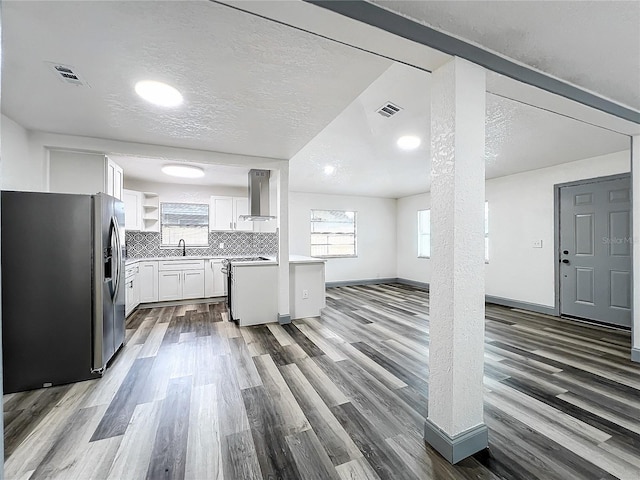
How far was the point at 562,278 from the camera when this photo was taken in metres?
4.64

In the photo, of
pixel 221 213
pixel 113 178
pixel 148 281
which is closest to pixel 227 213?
pixel 221 213

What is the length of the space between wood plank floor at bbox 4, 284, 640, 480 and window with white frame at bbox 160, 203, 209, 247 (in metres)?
2.84

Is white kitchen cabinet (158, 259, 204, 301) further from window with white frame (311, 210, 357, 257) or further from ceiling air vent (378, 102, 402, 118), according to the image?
ceiling air vent (378, 102, 402, 118)

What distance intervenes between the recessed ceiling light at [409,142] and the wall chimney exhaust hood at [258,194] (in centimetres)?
217

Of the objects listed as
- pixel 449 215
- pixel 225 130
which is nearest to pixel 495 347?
pixel 449 215

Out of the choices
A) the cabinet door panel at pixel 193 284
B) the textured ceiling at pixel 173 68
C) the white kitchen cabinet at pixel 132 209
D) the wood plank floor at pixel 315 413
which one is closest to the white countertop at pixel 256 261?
the cabinet door panel at pixel 193 284

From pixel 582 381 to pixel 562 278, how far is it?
2.64 m

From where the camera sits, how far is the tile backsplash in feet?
18.8

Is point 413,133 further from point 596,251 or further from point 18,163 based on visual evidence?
point 18,163

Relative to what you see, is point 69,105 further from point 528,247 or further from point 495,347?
point 528,247

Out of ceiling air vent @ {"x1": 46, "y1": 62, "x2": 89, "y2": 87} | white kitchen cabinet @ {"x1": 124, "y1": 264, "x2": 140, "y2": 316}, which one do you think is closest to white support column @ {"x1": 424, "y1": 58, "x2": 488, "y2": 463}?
ceiling air vent @ {"x1": 46, "y1": 62, "x2": 89, "y2": 87}

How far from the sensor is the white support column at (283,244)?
14.1 feet

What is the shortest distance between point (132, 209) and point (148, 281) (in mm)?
1338

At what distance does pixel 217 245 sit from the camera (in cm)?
642
